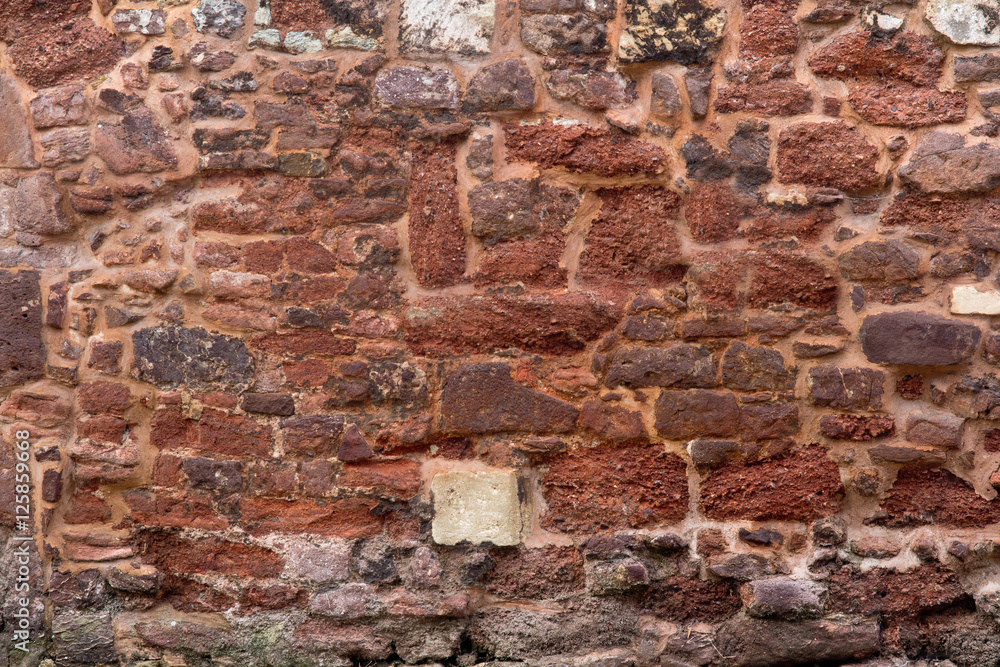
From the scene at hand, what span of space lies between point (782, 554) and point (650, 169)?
123 cm

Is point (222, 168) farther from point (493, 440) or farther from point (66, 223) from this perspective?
point (493, 440)

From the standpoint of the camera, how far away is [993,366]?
231 centimetres

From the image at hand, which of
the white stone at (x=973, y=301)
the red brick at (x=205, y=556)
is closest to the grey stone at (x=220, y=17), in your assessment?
the red brick at (x=205, y=556)

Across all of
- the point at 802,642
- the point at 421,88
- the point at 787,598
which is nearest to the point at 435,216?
the point at 421,88

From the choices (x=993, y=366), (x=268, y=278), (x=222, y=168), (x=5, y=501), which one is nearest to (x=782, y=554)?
(x=993, y=366)

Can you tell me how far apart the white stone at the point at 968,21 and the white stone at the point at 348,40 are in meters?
1.65

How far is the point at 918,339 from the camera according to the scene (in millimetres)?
2318

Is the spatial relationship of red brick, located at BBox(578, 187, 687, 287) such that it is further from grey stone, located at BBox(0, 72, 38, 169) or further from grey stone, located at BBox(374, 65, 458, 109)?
grey stone, located at BBox(0, 72, 38, 169)

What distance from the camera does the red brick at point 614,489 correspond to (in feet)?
8.10

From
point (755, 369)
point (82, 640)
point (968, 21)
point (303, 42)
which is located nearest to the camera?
point (968, 21)

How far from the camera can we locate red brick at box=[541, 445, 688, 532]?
247cm

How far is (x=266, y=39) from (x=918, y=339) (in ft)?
7.05

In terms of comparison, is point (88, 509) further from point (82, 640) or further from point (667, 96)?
point (667, 96)

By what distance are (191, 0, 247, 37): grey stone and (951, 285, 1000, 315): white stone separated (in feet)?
7.56
